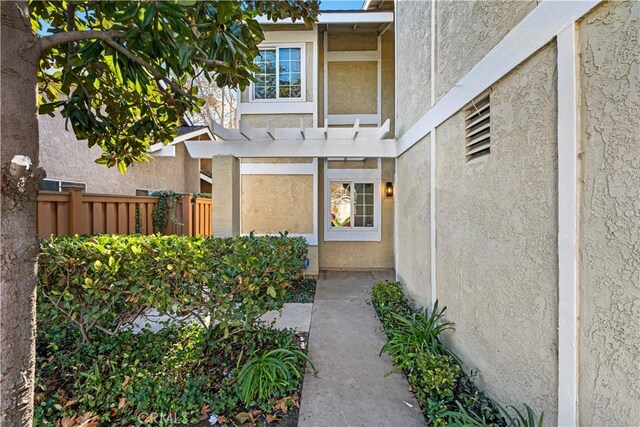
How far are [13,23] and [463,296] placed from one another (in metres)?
5.50

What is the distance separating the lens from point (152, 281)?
3500 millimetres

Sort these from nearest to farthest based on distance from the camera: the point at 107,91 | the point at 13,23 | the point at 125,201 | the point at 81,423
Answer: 1. the point at 13,23
2. the point at 81,423
3. the point at 107,91
4. the point at 125,201

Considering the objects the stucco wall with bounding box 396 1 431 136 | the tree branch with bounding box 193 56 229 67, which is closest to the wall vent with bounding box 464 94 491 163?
the stucco wall with bounding box 396 1 431 136

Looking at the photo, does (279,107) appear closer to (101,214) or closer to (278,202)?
(278,202)

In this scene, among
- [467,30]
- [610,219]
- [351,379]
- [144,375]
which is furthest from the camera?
[351,379]

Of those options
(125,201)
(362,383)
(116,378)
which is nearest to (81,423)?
(116,378)

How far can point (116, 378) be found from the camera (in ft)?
11.2

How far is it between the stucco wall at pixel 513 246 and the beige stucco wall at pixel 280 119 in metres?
6.22

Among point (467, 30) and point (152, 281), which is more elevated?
point (467, 30)

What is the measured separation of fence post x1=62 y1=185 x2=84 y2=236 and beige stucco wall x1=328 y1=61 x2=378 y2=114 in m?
7.89

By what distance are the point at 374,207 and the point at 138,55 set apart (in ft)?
27.3

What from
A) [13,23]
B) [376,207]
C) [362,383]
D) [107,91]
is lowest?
[362,383]

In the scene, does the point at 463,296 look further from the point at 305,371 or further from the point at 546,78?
the point at 546,78

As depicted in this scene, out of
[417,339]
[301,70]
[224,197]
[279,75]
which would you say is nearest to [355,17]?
[301,70]
